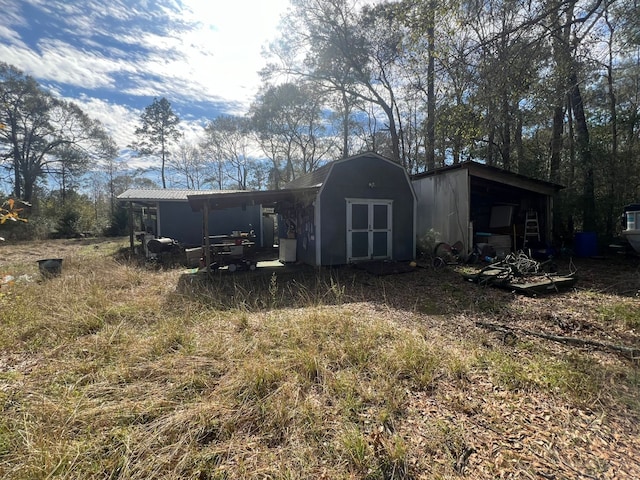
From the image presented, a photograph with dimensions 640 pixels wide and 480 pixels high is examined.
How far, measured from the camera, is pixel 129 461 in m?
1.69

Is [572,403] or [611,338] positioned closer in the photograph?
[572,403]

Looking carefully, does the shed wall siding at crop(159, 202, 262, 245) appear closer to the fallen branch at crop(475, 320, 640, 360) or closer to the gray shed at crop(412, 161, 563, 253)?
the gray shed at crop(412, 161, 563, 253)

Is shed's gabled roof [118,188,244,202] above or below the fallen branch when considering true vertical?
above

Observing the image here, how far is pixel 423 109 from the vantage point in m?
12.6

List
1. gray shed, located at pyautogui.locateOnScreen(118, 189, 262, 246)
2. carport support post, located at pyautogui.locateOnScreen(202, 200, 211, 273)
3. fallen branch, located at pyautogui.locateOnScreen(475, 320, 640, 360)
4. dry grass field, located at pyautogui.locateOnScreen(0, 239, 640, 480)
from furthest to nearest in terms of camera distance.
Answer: gray shed, located at pyautogui.locateOnScreen(118, 189, 262, 246) < carport support post, located at pyautogui.locateOnScreen(202, 200, 211, 273) < fallen branch, located at pyautogui.locateOnScreen(475, 320, 640, 360) < dry grass field, located at pyautogui.locateOnScreen(0, 239, 640, 480)

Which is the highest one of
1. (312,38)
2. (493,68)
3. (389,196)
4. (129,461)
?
(312,38)

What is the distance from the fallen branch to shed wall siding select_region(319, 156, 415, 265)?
450 centimetres

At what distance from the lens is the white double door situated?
8047mm

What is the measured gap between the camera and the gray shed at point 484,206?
8.33 metres

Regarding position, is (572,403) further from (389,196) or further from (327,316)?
(389,196)

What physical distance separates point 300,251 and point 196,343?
574 cm

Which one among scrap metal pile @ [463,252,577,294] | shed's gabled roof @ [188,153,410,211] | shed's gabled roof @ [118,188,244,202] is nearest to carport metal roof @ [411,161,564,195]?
shed's gabled roof @ [188,153,410,211]

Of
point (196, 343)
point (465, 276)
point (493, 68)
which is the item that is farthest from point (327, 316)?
point (493, 68)

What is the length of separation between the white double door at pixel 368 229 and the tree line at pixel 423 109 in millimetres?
2680
